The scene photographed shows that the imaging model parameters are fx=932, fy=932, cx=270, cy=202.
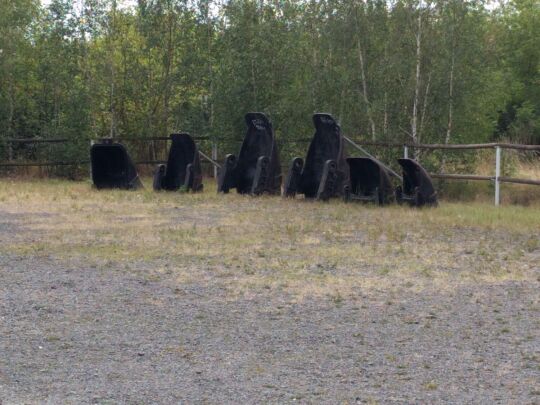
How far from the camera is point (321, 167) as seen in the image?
1914 cm

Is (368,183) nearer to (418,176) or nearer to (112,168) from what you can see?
(418,176)

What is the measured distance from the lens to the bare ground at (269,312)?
5414mm

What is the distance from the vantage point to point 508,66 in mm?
39875

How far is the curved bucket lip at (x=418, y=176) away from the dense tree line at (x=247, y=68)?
13.7 ft

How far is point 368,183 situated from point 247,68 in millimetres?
7340

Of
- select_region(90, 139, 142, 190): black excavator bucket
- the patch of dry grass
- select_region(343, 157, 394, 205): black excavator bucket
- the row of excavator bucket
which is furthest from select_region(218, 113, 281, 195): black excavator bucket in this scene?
select_region(90, 139, 142, 190): black excavator bucket

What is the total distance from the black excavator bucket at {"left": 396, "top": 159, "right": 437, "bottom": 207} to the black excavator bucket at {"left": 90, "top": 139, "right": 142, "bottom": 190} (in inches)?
275

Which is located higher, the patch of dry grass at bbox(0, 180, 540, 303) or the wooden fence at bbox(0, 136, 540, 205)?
the wooden fence at bbox(0, 136, 540, 205)

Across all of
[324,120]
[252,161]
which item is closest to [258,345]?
[324,120]

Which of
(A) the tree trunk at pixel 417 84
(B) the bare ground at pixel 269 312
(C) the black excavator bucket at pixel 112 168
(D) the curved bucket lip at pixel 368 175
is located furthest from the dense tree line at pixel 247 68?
(B) the bare ground at pixel 269 312

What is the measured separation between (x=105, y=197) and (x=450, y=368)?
1435 centimetres

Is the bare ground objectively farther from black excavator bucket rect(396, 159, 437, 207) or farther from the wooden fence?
the wooden fence

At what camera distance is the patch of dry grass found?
9367 millimetres

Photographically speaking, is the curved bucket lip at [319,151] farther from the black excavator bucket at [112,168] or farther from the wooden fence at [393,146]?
the black excavator bucket at [112,168]
